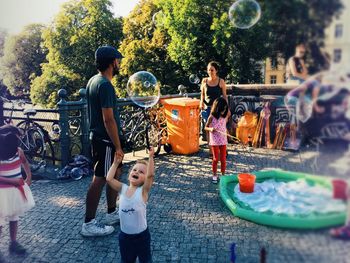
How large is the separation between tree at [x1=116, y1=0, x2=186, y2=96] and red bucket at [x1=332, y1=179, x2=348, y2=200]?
23801 mm

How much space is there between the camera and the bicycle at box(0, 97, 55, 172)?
635cm

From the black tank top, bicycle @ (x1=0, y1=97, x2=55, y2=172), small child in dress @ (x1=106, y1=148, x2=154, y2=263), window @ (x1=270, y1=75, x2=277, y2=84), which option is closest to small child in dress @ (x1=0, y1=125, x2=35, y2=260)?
A: small child in dress @ (x1=106, y1=148, x2=154, y2=263)

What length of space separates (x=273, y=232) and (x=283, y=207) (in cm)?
14

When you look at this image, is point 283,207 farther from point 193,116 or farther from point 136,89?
point 193,116

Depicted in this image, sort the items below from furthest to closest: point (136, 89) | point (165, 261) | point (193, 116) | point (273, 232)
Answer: point (193, 116) → point (136, 89) → point (165, 261) → point (273, 232)

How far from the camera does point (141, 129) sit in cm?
752

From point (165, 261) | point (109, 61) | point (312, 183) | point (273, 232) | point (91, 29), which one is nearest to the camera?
point (312, 183)

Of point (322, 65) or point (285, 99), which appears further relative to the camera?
point (285, 99)

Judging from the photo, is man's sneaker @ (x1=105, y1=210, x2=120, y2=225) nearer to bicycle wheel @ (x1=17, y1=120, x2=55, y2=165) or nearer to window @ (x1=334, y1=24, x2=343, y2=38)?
bicycle wheel @ (x1=17, y1=120, x2=55, y2=165)

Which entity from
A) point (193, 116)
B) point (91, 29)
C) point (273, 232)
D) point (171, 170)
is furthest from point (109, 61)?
point (91, 29)

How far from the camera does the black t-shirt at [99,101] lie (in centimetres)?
316

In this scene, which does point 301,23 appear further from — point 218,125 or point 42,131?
point 42,131

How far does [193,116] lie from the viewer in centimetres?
712

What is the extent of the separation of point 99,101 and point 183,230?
157 centimetres
